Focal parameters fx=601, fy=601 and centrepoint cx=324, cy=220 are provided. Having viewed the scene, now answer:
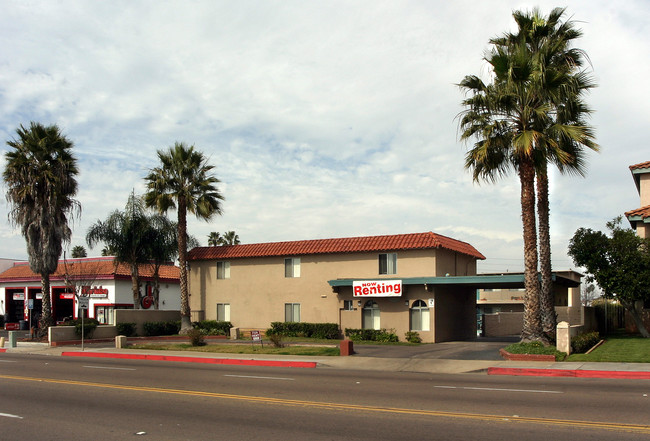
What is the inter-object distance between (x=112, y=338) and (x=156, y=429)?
28.7 meters

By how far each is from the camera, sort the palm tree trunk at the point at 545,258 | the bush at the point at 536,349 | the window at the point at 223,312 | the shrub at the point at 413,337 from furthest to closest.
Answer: the window at the point at 223,312 < the shrub at the point at 413,337 < the palm tree trunk at the point at 545,258 < the bush at the point at 536,349

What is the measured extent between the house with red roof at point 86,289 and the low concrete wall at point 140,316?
14.6ft

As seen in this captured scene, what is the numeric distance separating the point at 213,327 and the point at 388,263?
1286cm

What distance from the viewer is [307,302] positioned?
1464 inches

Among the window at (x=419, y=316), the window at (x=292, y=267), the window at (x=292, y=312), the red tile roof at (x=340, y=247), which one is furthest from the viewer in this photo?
the window at (x=292, y=267)

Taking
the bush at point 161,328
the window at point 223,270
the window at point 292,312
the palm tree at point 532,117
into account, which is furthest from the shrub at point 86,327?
the palm tree at point 532,117

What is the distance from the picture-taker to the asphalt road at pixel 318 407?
9.30m

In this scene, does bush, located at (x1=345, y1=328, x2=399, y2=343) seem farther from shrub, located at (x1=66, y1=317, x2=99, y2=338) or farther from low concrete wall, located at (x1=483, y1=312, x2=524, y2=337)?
shrub, located at (x1=66, y1=317, x2=99, y2=338)

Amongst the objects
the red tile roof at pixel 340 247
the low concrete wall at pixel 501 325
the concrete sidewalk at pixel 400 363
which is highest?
the red tile roof at pixel 340 247

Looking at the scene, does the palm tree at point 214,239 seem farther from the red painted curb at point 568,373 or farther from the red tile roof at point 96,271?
the red painted curb at point 568,373

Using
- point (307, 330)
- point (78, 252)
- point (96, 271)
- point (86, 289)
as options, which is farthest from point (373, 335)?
point (78, 252)

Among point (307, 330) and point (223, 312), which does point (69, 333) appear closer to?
point (223, 312)

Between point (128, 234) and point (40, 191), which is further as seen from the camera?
point (128, 234)

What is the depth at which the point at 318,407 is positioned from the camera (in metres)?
11.6
